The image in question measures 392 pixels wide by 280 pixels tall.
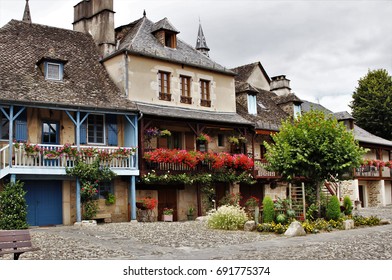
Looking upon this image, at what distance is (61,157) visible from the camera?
19.9 m

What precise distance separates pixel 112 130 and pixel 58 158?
10.6 feet

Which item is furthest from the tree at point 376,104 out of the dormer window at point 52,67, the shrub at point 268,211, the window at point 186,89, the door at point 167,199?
the dormer window at point 52,67

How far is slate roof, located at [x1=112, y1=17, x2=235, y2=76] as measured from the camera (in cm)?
2388

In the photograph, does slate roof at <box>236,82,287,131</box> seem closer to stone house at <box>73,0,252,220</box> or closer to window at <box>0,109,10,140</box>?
stone house at <box>73,0,252,220</box>

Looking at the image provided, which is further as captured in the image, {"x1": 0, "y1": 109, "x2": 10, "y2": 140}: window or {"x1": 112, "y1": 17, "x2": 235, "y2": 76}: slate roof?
{"x1": 112, "y1": 17, "x2": 235, "y2": 76}: slate roof

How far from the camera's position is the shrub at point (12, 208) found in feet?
58.8

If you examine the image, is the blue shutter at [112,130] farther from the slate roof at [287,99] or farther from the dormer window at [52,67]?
the slate roof at [287,99]

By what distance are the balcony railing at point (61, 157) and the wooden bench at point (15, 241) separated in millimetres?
9568

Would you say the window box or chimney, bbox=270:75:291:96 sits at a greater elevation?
chimney, bbox=270:75:291:96

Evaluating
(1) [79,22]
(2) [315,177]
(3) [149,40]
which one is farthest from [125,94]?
(2) [315,177]

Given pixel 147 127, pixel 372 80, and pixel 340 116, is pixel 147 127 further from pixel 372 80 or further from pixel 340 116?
pixel 372 80

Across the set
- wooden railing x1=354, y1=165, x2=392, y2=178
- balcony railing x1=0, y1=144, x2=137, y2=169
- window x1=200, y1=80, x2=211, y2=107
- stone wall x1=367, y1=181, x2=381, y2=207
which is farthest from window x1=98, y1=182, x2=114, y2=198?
stone wall x1=367, y1=181, x2=381, y2=207

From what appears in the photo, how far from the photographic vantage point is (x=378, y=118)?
43312 millimetres

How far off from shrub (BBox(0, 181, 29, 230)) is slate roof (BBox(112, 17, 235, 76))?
25.5 ft
